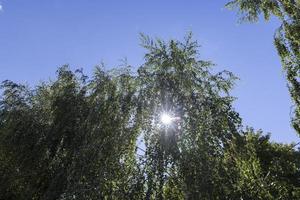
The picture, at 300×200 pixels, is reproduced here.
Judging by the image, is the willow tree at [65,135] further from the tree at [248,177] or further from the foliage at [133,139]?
the tree at [248,177]

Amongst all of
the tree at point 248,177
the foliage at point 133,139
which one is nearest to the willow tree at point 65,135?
the foliage at point 133,139

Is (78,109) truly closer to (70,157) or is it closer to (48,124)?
(48,124)

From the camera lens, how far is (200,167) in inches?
281

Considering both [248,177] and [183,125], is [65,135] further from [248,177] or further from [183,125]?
[248,177]

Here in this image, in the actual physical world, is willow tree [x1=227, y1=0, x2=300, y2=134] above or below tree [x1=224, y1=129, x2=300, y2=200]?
above

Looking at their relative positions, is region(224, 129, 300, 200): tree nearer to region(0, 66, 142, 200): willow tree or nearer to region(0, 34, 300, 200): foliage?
region(0, 34, 300, 200): foliage

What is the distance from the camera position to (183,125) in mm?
8422

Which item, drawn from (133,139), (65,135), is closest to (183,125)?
(133,139)

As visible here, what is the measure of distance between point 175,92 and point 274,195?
364 centimetres

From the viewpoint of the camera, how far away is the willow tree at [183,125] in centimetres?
709

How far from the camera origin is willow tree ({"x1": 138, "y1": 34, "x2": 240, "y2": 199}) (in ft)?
23.3

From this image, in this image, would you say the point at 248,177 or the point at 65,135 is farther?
the point at 65,135

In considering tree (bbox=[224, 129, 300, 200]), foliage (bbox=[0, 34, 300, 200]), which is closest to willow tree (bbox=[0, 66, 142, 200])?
foliage (bbox=[0, 34, 300, 200])

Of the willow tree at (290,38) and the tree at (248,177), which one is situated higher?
the willow tree at (290,38)
